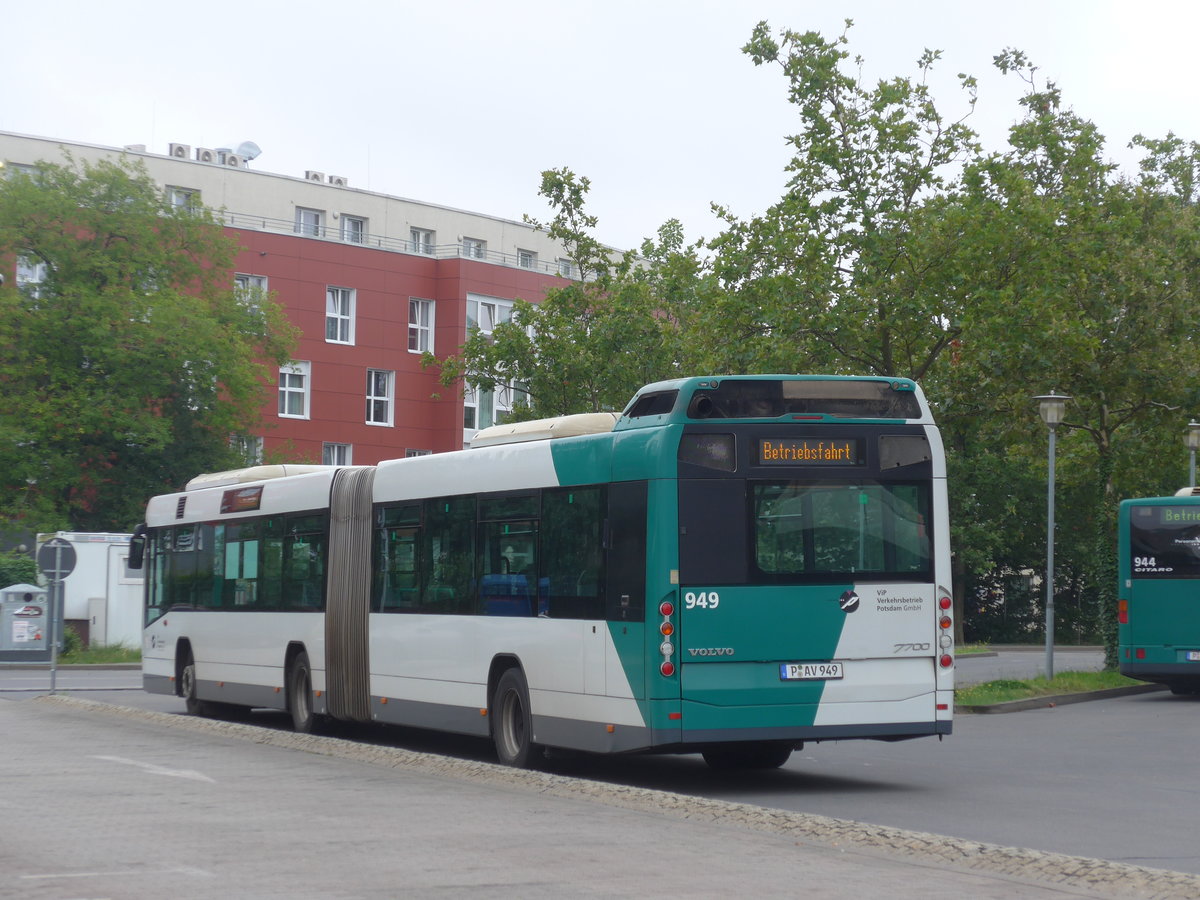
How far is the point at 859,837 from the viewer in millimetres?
9859

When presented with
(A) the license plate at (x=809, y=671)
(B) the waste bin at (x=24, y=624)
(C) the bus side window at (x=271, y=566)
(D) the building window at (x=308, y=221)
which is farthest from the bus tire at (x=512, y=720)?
(D) the building window at (x=308, y=221)

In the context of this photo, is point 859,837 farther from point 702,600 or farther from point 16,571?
point 16,571

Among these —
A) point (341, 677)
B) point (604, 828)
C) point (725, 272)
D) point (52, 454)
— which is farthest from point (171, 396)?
point (604, 828)

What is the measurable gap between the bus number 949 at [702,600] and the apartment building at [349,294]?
4625cm

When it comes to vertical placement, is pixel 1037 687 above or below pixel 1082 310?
below

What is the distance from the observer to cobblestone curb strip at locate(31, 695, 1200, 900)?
839cm

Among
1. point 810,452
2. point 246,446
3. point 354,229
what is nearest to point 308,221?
point 354,229

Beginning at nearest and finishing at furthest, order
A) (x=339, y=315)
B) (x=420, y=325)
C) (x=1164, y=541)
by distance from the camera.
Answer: (x=1164, y=541), (x=339, y=315), (x=420, y=325)

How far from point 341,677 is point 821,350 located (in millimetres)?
10985

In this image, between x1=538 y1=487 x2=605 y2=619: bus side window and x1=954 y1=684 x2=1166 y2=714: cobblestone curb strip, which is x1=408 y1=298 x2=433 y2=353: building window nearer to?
x1=954 y1=684 x2=1166 y2=714: cobblestone curb strip

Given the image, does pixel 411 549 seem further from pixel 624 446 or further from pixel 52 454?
pixel 52 454

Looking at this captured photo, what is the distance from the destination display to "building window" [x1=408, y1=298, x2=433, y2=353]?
52057 millimetres

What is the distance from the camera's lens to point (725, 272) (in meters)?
28.3

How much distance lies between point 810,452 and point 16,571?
2991 cm
